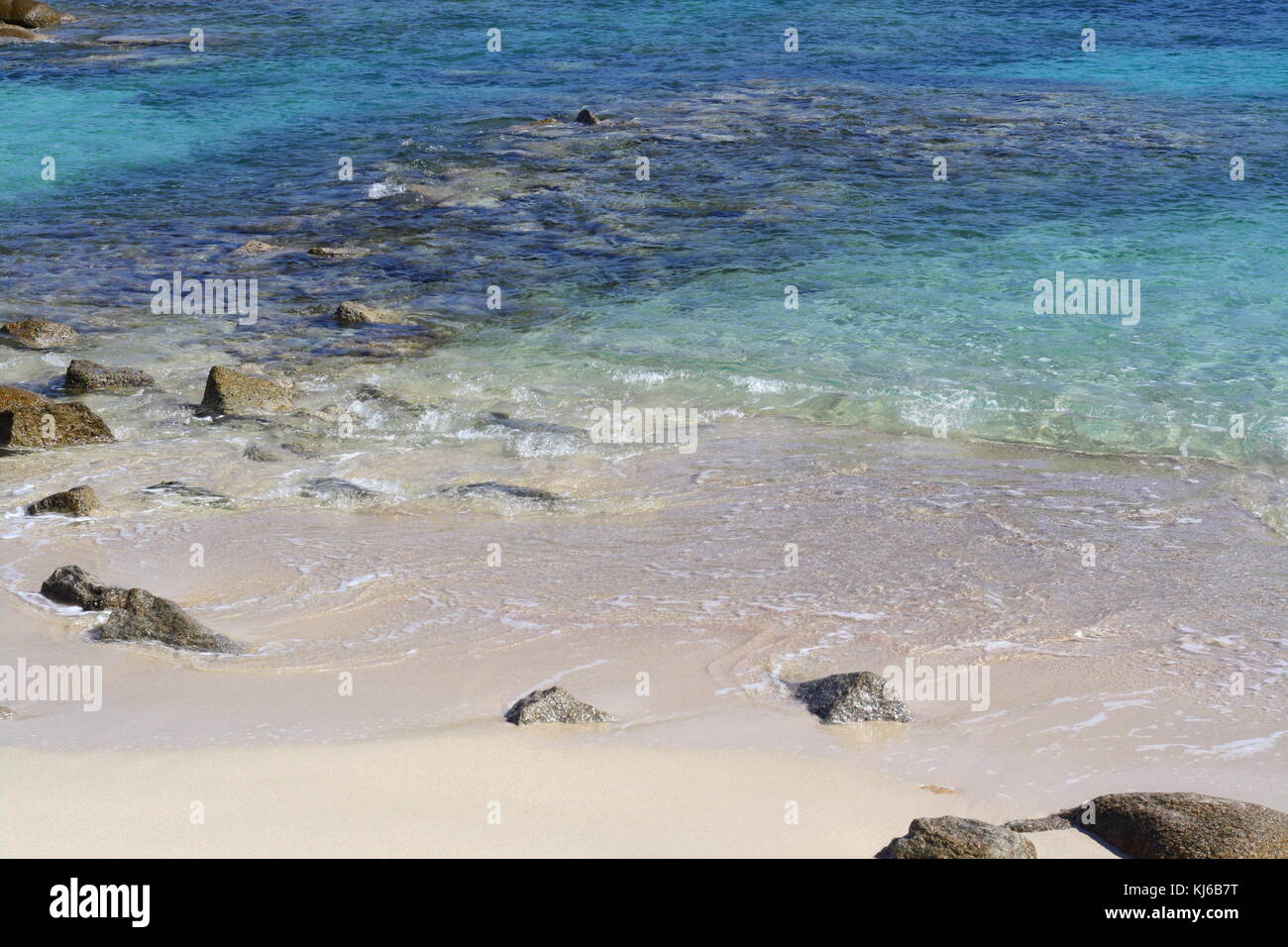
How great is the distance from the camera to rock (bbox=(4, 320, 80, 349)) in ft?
37.4

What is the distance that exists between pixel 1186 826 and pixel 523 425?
20.6ft

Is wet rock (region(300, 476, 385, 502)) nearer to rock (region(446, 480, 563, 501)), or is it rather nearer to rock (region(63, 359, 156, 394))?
rock (region(446, 480, 563, 501))

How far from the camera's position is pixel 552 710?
208 inches

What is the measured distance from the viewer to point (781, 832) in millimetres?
4520

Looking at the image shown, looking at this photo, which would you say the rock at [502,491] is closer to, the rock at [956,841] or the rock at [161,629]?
the rock at [161,629]

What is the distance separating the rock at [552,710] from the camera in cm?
527

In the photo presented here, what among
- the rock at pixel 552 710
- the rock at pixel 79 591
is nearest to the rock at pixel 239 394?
the rock at pixel 79 591

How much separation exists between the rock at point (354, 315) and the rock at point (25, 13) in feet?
74.8

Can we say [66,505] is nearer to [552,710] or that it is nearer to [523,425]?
[523,425]

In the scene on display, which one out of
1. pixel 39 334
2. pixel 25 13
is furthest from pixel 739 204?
pixel 25 13

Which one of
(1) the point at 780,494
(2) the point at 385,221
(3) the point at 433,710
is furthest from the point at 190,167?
(3) the point at 433,710

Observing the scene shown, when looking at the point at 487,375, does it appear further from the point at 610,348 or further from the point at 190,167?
the point at 190,167

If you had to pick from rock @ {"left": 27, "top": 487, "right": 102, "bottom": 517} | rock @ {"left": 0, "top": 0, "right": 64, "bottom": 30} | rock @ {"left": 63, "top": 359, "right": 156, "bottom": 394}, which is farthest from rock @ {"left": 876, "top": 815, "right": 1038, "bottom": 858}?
rock @ {"left": 0, "top": 0, "right": 64, "bottom": 30}

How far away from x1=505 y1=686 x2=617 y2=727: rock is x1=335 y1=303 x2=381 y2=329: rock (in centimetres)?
747
